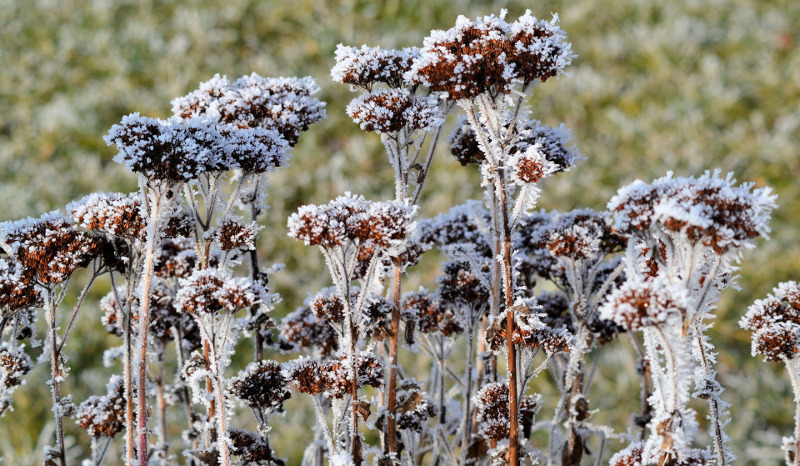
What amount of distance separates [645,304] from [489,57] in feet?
4.15

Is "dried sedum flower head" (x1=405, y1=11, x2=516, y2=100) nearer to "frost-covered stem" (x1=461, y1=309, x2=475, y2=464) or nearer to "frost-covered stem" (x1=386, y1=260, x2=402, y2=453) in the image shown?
"frost-covered stem" (x1=386, y1=260, x2=402, y2=453)

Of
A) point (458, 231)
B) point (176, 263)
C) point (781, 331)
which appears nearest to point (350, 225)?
point (176, 263)

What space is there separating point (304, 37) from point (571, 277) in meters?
10.9

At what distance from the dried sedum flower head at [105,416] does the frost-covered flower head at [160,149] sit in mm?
1305

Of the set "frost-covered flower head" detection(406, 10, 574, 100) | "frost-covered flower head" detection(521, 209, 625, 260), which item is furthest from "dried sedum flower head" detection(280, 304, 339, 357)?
"frost-covered flower head" detection(406, 10, 574, 100)

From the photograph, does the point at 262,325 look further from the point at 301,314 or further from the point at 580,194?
the point at 580,194

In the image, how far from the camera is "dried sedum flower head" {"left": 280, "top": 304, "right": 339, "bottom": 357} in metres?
4.05

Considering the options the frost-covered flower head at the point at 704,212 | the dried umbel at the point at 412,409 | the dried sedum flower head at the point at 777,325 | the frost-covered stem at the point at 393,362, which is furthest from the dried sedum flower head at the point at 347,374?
the dried sedum flower head at the point at 777,325

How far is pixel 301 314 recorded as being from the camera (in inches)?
164

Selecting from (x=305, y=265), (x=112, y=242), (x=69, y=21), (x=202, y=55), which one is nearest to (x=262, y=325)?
(x=112, y=242)

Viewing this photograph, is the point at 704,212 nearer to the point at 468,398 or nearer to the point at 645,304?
the point at 645,304

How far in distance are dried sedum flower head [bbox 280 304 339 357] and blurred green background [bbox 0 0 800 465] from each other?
4.28 metres

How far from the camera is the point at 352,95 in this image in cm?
1291

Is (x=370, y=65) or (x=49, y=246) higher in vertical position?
(x=370, y=65)
